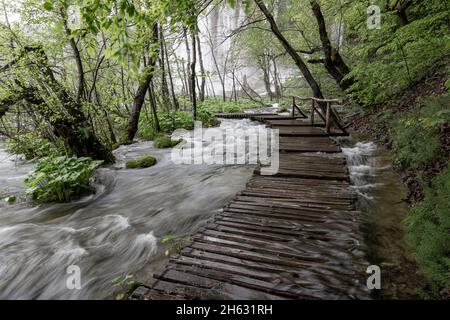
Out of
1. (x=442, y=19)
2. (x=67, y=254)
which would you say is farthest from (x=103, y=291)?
(x=442, y=19)

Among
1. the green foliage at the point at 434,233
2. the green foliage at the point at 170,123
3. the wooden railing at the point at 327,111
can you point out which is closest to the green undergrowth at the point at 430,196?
the green foliage at the point at 434,233

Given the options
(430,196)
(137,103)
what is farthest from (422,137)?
(137,103)

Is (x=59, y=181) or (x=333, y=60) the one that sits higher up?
(x=333, y=60)

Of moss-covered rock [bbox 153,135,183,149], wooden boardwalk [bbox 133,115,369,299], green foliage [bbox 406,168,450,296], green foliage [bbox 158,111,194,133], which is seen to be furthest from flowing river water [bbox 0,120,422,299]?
green foliage [bbox 158,111,194,133]

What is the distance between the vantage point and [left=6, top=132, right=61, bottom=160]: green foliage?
8790 millimetres

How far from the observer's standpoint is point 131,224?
536cm

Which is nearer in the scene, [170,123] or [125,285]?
[125,285]

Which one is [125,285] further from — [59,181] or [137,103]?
[137,103]

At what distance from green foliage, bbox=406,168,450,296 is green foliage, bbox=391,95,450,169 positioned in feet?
2.95

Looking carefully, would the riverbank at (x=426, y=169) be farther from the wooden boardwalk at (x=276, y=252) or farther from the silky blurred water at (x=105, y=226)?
the silky blurred water at (x=105, y=226)

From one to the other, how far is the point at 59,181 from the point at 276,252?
19.2 ft

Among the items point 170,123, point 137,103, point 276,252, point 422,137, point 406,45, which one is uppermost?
point 406,45

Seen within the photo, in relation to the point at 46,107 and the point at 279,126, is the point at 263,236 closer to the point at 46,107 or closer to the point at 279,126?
the point at 46,107

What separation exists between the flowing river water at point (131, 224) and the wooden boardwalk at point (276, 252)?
1.52 ft
